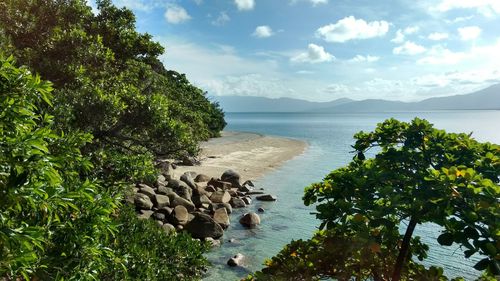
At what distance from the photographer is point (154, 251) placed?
1023cm

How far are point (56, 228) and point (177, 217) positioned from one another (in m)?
15.5

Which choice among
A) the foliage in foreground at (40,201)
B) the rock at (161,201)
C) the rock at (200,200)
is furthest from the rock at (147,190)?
the foliage in foreground at (40,201)

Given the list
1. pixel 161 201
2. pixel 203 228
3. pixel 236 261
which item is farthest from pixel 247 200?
pixel 236 261

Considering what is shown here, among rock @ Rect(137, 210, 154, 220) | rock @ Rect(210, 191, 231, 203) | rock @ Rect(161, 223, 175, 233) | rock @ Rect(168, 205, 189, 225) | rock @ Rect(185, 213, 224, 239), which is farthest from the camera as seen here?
rock @ Rect(210, 191, 231, 203)

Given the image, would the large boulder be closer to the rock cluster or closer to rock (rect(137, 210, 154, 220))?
the rock cluster

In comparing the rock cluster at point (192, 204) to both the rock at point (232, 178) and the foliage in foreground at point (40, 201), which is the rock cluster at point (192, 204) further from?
the foliage in foreground at point (40, 201)

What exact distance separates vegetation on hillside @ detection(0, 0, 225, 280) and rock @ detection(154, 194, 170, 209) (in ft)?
25.0

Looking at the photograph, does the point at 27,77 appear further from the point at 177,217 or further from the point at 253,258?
the point at 177,217

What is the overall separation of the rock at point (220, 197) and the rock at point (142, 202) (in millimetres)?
6048

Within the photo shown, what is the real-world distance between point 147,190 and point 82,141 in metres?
17.2

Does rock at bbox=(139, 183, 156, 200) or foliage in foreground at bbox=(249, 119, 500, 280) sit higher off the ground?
foliage in foreground at bbox=(249, 119, 500, 280)

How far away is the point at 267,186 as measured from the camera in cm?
3338

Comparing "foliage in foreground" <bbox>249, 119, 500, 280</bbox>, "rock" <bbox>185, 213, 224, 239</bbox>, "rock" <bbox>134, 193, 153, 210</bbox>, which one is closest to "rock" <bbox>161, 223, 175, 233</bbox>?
"rock" <bbox>185, 213, 224, 239</bbox>

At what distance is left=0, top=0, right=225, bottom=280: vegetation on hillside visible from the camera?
3.64 m
